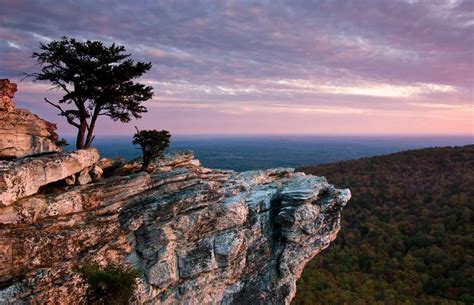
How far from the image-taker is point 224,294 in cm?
1884

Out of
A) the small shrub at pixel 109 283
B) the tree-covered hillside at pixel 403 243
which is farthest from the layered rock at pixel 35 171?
the tree-covered hillside at pixel 403 243

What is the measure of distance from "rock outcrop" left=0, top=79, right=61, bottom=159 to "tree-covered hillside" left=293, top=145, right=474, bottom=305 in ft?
107

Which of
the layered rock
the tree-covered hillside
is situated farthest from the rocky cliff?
the tree-covered hillside

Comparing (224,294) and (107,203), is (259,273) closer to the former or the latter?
(224,294)

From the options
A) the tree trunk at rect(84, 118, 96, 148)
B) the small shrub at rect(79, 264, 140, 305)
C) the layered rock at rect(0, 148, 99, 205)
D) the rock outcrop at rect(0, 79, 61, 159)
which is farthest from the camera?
the tree trunk at rect(84, 118, 96, 148)

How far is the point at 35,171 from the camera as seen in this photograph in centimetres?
1484

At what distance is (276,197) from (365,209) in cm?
4841

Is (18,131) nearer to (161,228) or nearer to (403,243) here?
(161,228)

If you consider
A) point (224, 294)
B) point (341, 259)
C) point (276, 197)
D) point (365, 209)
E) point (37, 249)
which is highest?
point (276, 197)

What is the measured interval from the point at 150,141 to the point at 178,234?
22.3ft

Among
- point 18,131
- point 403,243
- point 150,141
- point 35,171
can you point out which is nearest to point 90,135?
point 150,141

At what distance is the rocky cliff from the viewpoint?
44.5 feet

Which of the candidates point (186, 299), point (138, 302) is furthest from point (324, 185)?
point (138, 302)

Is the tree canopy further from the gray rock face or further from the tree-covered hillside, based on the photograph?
the tree-covered hillside
